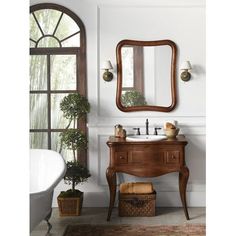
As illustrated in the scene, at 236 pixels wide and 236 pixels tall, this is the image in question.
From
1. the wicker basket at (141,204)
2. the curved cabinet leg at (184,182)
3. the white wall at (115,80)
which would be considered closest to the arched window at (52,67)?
the white wall at (115,80)

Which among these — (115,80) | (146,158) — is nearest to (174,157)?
(146,158)

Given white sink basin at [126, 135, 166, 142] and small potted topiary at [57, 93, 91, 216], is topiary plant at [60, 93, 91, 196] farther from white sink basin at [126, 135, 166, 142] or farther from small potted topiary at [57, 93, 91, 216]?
white sink basin at [126, 135, 166, 142]

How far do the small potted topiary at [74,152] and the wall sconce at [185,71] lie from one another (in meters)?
1.13

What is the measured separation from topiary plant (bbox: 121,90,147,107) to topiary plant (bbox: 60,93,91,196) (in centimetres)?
47

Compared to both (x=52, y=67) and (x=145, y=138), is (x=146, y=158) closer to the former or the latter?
(x=145, y=138)

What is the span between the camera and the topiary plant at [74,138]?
477 cm

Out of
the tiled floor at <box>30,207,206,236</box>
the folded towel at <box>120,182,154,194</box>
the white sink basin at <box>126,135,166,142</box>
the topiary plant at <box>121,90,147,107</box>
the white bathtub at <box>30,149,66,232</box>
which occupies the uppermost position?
the topiary plant at <box>121,90,147,107</box>

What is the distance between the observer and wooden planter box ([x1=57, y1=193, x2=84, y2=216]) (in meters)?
4.75

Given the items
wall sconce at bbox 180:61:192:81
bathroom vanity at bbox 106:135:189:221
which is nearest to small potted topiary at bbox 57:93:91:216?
bathroom vanity at bbox 106:135:189:221

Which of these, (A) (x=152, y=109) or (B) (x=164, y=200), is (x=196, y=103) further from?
(B) (x=164, y=200)

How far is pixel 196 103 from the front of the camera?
5.12m
